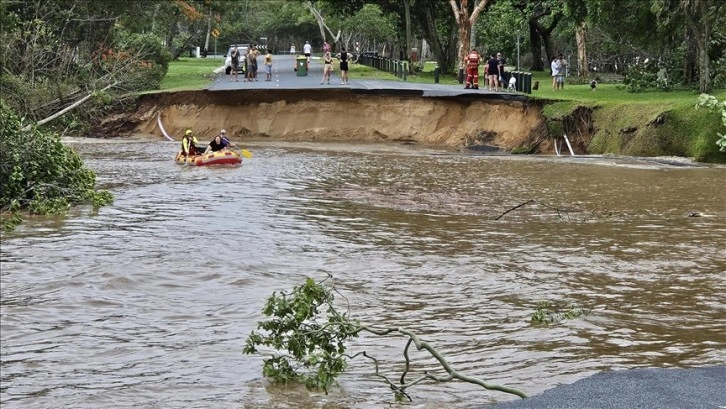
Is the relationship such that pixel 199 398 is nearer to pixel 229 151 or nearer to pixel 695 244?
pixel 695 244

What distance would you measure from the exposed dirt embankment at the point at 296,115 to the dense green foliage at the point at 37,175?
18.4 metres

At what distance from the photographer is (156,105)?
41.1 metres

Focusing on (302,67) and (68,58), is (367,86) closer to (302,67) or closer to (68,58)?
(302,67)

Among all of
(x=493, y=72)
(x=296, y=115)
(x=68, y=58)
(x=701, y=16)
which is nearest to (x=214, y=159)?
(x=296, y=115)

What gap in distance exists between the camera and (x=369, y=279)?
14.9m

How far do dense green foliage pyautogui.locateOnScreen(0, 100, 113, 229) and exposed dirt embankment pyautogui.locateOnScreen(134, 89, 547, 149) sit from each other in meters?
18.4

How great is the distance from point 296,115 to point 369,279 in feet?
87.5

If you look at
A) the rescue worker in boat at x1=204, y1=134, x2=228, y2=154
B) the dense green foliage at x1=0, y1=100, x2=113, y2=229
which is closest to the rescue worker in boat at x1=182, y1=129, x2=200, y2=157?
the rescue worker in boat at x1=204, y1=134, x2=228, y2=154

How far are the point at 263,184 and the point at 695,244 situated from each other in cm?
1172

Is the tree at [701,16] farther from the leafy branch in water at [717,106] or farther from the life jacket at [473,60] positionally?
the life jacket at [473,60]

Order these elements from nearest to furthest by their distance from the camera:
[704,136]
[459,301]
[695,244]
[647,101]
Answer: [459,301] → [695,244] → [704,136] → [647,101]

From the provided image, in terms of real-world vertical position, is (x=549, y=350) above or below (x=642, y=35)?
below

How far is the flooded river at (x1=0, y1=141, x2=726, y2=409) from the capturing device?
10266 millimetres

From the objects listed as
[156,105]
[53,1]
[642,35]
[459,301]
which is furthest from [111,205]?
[642,35]
